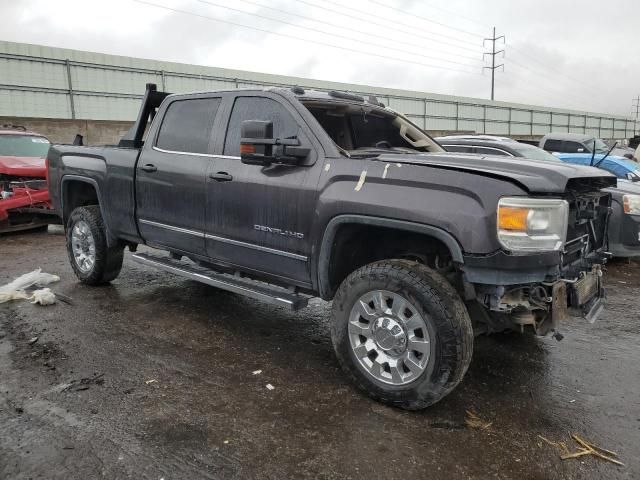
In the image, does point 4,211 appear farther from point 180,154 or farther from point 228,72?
point 228,72

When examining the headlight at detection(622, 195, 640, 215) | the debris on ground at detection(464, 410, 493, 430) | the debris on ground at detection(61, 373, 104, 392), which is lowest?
the debris on ground at detection(464, 410, 493, 430)

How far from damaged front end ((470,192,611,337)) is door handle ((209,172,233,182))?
79.6 inches

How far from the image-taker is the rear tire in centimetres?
540

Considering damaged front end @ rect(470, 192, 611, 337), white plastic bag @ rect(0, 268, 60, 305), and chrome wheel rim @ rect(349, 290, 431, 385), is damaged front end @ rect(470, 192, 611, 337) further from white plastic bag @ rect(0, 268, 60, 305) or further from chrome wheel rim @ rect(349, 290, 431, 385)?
white plastic bag @ rect(0, 268, 60, 305)

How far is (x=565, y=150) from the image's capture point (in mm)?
12586

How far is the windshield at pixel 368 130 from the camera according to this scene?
407 cm

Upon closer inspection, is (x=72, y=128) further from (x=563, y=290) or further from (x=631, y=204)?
(x=563, y=290)

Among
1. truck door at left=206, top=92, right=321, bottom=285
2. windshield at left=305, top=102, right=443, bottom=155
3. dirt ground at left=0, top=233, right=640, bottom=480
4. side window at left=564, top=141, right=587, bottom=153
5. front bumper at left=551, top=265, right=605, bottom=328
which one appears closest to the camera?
dirt ground at left=0, top=233, right=640, bottom=480

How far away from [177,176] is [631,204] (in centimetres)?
522

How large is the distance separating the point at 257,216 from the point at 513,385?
7.04 ft

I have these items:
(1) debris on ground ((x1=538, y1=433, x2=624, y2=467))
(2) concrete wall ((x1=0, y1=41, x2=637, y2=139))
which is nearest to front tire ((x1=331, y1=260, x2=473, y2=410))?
(1) debris on ground ((x1=538, y1=433, x2=624, y2=467))

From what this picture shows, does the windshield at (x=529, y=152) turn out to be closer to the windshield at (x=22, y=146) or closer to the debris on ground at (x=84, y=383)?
the debris on ground at (x=84, y=383)

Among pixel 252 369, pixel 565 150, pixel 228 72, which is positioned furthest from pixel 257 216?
pixel 228 72

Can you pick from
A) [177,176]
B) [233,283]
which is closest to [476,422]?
[233,283]
